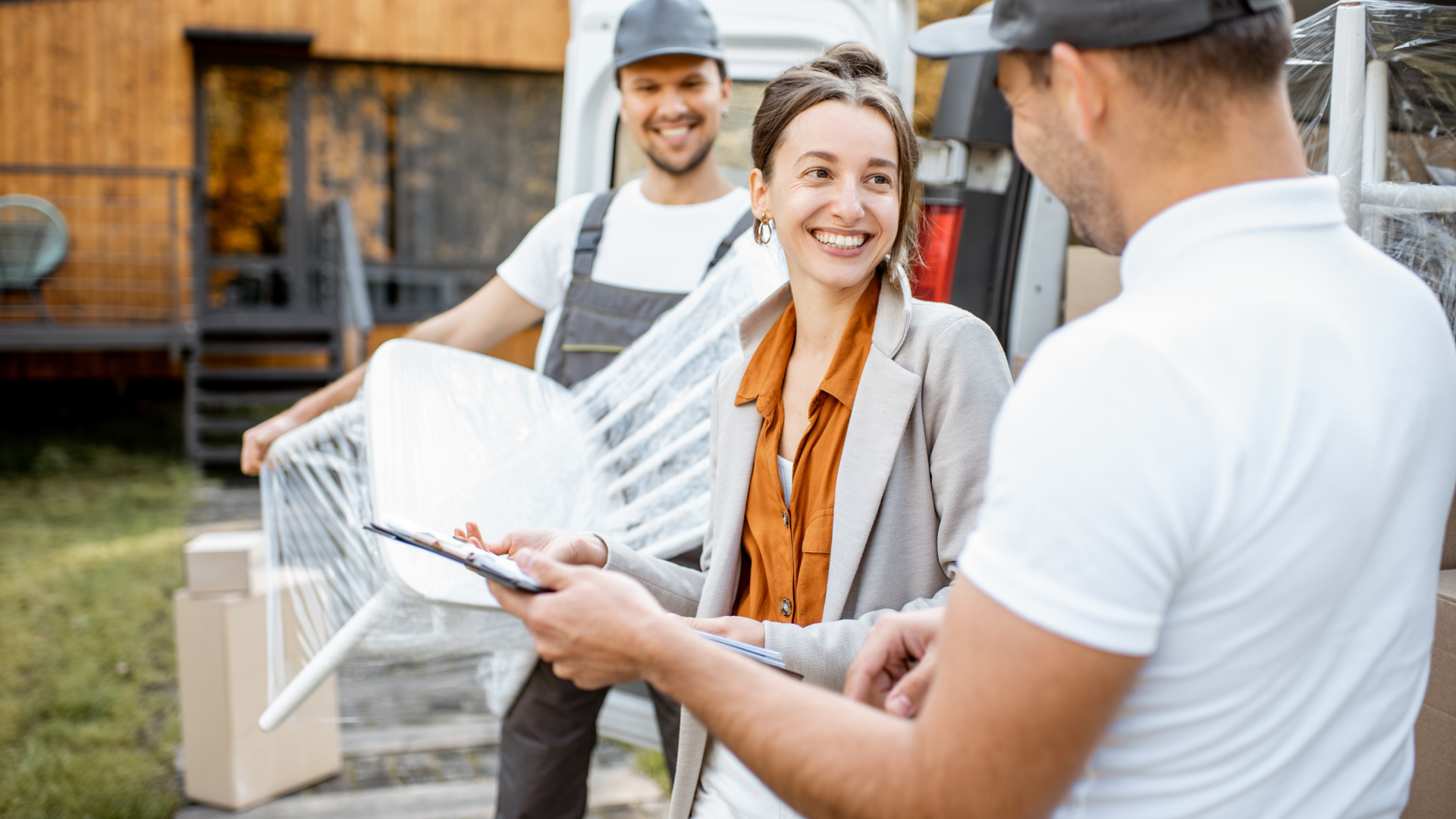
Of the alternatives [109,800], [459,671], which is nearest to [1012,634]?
[459,671]

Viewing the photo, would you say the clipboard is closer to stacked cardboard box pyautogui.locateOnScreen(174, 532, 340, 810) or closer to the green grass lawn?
stacked cardboard box pyautogui.locateOnScreen(174, 532, 340, 810)

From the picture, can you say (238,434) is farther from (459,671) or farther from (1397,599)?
(1397,599)

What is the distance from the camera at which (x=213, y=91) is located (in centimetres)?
1086

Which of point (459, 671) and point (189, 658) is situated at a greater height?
point (459, 671)

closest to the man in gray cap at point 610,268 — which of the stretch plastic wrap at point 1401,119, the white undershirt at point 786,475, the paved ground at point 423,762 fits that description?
the paved ground at point 423,762

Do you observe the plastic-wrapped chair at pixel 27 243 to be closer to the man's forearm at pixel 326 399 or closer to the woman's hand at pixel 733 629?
the man's forearm at pixel 326 399

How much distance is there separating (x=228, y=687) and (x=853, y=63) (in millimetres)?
2535

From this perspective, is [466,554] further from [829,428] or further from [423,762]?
[423,762]

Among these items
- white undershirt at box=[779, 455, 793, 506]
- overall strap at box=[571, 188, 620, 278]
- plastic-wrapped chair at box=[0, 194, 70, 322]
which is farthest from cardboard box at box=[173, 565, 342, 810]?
plastic-wrapped chair at box=[0, 194, 70, 322]

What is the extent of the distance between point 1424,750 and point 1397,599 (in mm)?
833

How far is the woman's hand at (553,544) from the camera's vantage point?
4.98 ft

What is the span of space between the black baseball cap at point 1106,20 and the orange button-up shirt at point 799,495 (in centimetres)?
65

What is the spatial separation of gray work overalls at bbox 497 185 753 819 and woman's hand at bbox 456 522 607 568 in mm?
933

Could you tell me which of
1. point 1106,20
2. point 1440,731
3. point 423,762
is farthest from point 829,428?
point 423,762
